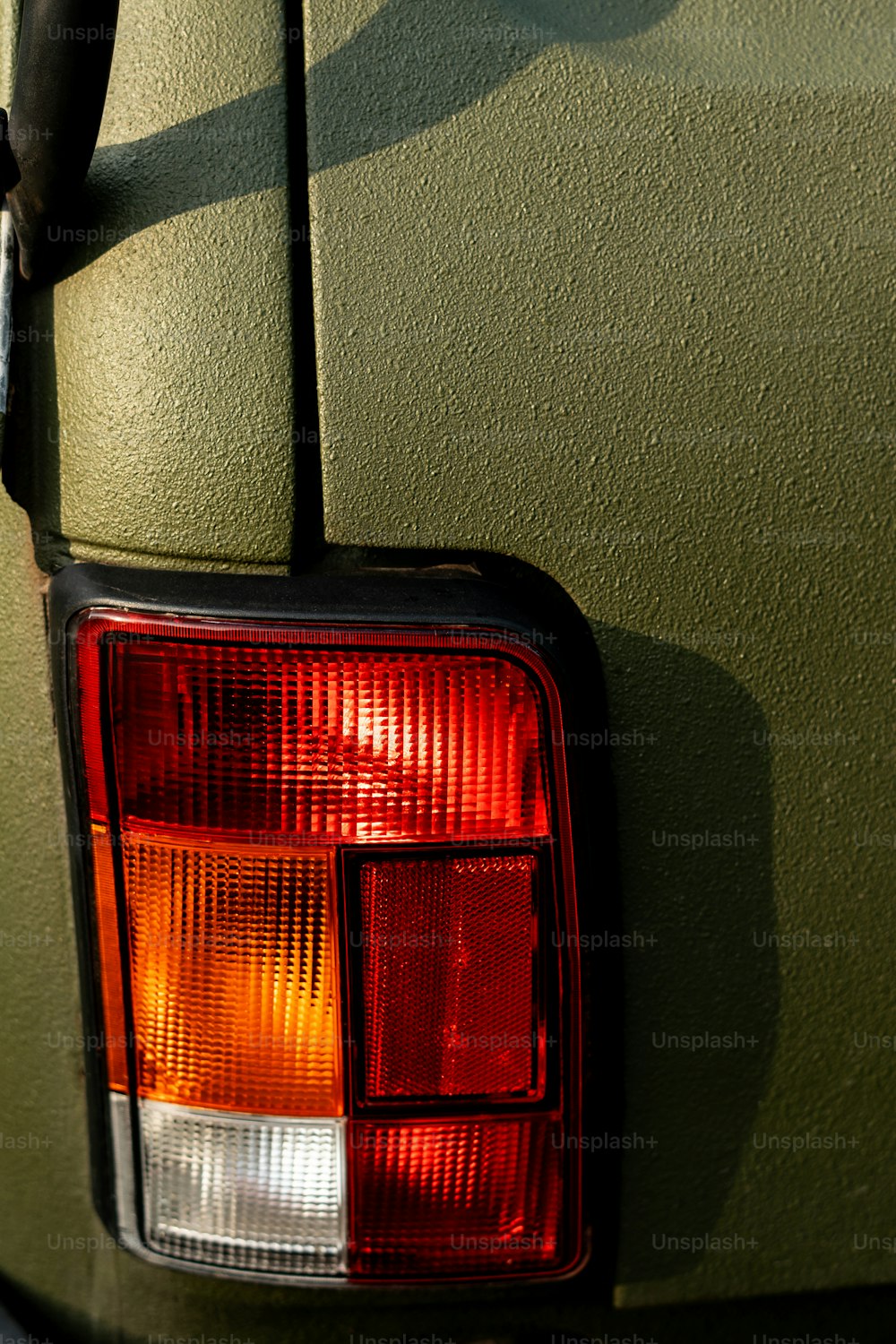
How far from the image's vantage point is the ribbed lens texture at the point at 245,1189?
863 mm

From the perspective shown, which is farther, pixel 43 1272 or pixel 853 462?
pixel 43 1272

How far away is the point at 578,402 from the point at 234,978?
1.58ft

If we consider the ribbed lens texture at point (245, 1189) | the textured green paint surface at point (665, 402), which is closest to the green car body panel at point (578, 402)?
the textured green paint surface at point (665, 402)

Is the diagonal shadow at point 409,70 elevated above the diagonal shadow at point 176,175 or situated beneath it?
elevated above

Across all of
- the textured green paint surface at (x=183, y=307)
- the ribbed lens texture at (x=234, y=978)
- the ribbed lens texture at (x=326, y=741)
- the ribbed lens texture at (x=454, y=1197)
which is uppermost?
the textured green paint surface at (x=183, y=307)

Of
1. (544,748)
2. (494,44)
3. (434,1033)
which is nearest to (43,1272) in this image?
(434,1033)

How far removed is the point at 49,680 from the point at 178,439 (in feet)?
0.69

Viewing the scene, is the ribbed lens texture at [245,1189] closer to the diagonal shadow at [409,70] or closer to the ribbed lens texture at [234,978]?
the ribbed lens texture at [234,978]

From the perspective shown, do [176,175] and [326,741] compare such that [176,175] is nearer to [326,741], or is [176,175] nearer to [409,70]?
[409,70]

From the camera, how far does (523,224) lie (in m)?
0.81

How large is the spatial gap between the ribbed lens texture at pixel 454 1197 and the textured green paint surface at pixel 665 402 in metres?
0.13

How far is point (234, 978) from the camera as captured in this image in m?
0.84

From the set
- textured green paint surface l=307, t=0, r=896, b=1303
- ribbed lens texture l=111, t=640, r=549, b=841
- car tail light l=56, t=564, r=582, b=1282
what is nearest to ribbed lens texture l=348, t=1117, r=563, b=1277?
car tail light l=56, t=564, r=582, b=1282

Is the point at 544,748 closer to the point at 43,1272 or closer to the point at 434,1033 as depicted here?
the point at 434,1033
